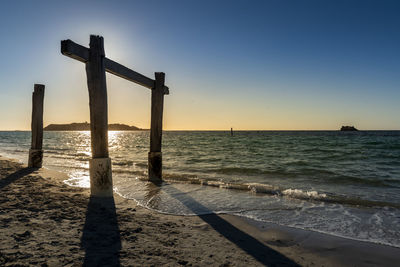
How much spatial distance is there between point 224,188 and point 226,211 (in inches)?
95.4

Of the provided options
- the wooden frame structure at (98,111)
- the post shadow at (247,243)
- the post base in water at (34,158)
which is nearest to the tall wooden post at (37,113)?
the post base in water at (34,158)

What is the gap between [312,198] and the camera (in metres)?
6.38

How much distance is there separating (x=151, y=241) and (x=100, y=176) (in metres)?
2.41

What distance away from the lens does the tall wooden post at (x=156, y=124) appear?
7.67 metres

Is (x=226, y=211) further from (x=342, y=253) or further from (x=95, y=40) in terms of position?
(x=95, y=40)

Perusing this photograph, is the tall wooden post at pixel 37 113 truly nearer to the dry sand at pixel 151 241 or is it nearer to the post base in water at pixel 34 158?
the post base in water at pixel 34 158

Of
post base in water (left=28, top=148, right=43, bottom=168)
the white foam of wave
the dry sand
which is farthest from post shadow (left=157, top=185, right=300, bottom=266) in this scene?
post base in water (left=28, top=148, right=43, bottom=168)

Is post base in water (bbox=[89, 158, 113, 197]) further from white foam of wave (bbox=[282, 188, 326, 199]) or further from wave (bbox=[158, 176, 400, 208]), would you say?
white foam of wave (bbox=[282, 188, 326, 199])

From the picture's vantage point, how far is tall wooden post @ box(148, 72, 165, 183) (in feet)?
25.2

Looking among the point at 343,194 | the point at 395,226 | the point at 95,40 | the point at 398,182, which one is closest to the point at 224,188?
the point at 343,194

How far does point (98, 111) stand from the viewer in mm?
5051

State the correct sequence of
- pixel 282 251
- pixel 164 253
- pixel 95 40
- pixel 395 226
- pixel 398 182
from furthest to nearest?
pixel 398 182
pixel 95 40
pixel 395 226
pixel 282 251
pixel 164 253

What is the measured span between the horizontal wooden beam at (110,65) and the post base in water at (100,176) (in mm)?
1936

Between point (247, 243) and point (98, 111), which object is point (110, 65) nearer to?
point (98, 111)
